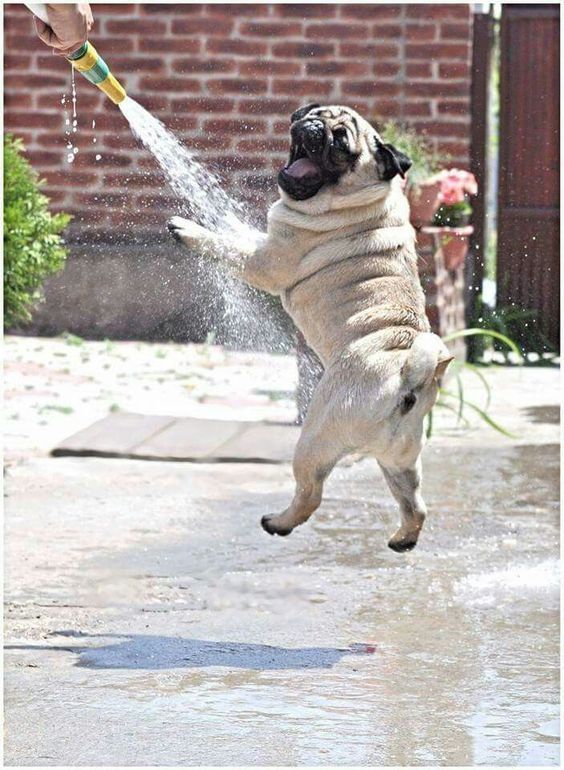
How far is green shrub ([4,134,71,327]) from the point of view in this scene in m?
7.31

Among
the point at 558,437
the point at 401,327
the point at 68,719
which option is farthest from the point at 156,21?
the point at 68,719

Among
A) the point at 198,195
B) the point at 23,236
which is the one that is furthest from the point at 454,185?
the point at 198,195

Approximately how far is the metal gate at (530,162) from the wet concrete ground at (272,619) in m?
3.83

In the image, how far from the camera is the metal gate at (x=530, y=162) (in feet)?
37.3

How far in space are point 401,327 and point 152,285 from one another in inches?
263

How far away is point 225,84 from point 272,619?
21.7ft

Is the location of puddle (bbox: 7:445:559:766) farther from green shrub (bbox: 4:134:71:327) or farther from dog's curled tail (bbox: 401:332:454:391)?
green shrub (bbox: 4:134:71:327)

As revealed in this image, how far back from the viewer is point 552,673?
15.5ft

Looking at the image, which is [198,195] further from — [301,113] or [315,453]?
[315,453]

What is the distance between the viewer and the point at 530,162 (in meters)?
11.5

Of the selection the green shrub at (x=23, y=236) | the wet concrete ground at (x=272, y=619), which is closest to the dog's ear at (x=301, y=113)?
the wet concrete ground at (x=272, y=619)

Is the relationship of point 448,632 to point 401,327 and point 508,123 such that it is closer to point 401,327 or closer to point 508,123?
point 401,327

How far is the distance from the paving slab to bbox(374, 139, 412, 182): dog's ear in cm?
324

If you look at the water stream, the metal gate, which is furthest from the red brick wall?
the water stream
